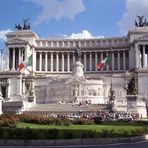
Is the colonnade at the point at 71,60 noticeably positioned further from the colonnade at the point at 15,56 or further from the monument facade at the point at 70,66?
the colonnade at the point at 15,56

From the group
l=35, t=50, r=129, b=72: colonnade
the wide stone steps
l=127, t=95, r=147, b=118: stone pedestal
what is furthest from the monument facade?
l=127, t=95, r=147, b=118: stone pedestal

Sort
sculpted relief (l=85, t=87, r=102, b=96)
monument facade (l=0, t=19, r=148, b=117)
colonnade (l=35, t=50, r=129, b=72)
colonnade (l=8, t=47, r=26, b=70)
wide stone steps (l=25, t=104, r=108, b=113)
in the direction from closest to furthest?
wide stone steps (l=25, t=104, r=108, b=113) < sculpted relief (l=85, t=87, r=102, b=96) < monument facade (l=0, t=19, r=148, b=117) < colonnade (l=8, t=47, r=26, b=70) < colonnade (l=35, t=50, r=129, b=72)

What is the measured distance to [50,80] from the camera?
120 metres

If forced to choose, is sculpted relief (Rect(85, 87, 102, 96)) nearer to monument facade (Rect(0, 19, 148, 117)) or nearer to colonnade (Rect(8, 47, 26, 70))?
monument facade (Rect(0, 19, 148, 117))

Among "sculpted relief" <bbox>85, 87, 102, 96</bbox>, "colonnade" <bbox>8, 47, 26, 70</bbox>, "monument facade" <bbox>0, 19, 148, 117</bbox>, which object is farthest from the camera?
"colonnade" <bbox>8, 47, 26, 70</bbox>

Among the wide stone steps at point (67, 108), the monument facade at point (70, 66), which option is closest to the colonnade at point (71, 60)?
the monument facade at point (70, 66)

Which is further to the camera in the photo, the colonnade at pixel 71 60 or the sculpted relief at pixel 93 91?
the colonnade at pixel 71 60

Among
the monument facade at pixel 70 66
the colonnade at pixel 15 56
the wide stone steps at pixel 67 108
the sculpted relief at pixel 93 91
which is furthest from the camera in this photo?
the colonnade at pixel 15 56

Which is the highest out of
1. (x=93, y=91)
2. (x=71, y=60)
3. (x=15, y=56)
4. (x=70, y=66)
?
(x=15, y=56)

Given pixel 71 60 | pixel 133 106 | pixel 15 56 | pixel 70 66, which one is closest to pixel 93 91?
pixel 70 66

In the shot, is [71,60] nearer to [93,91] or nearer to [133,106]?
[93,91]

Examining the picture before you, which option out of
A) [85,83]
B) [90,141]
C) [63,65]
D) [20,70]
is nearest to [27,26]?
[63,65]

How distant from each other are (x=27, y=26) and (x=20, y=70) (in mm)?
29824

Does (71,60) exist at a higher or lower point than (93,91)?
higher
